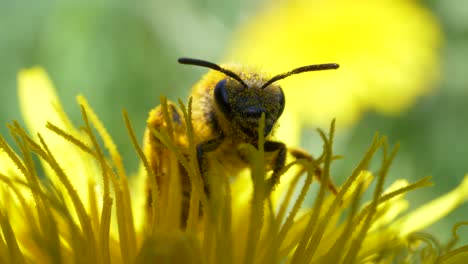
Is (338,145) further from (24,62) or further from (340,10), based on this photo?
(24,62)

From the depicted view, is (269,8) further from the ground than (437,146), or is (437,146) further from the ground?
(269,8)

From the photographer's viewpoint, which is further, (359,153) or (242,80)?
(359,153)

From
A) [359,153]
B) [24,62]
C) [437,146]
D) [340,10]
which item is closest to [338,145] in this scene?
[359,153]

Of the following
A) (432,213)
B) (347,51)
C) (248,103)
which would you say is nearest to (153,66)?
(347,51)

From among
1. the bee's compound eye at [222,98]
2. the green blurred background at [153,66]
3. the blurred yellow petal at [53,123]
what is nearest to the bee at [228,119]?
the bee's compound eye at [222,98]

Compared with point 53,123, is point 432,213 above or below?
below

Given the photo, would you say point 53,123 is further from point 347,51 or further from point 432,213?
point 347,51

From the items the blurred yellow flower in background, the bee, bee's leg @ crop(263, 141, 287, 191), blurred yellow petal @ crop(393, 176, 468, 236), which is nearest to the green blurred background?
the blurred yellow flower in background
